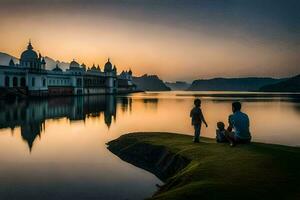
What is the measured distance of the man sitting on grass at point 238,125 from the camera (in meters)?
17.4

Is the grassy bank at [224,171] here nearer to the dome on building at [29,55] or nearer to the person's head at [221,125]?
the person's head at [221,125]

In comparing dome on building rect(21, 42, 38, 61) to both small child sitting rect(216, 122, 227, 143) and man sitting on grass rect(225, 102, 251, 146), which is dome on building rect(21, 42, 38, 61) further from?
man sitting on grass rect(225, 102, 251, 146)

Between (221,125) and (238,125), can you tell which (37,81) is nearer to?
(221,125)

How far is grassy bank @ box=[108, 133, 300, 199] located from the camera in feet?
35.8

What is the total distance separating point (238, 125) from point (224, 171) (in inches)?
185

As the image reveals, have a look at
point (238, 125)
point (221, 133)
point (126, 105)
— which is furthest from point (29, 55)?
point (238, 125)

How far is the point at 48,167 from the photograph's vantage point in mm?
20859

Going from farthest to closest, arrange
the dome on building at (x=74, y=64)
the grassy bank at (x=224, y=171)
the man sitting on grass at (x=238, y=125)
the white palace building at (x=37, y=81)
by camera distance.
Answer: the dome on building at (x=74, y=64) → the white palace building at (x=37, y=81) → the man sitting on grass at (x=238, y=125) → the grassy bank at (x=224, y=171)

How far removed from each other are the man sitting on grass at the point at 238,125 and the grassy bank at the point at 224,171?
0.68 meters

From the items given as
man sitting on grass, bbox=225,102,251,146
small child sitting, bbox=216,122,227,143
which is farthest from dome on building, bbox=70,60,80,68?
man sitting on grass, bbox=225,102,251,146

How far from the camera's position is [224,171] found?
13438 mm

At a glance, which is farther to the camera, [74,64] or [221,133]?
[74,64]

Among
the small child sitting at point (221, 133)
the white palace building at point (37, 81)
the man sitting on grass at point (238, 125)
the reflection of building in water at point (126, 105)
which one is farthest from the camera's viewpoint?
the white palace building at point (37, 81)

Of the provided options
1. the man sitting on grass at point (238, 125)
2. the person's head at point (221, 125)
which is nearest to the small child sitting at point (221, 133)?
the person's head at point (221, 125)
